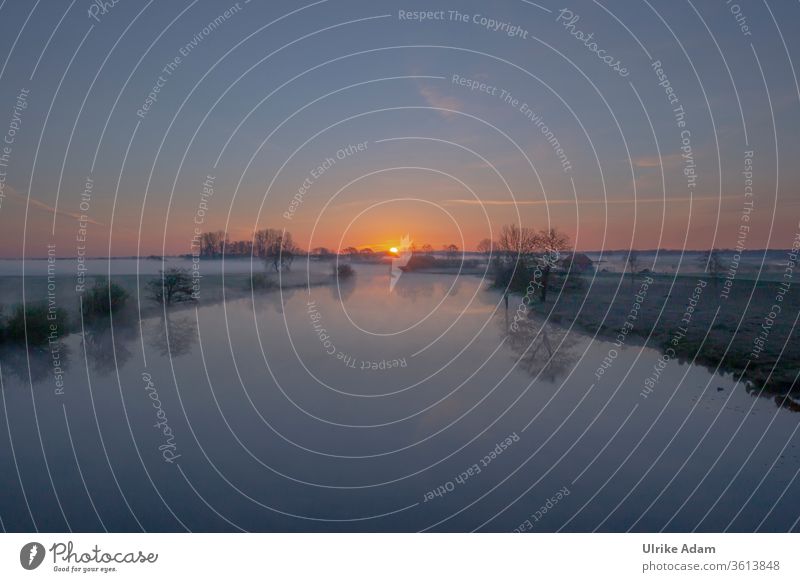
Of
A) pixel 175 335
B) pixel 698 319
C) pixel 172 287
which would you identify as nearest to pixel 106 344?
pixel 175 335

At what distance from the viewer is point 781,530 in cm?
760

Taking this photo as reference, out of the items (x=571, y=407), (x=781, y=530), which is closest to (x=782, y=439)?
(x=781, y=530)

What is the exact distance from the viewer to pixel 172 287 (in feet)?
42.1

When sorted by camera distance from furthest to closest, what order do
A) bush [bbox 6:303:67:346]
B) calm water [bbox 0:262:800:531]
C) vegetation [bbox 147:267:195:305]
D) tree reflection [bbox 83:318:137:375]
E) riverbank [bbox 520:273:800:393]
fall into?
vegetation [bbox 147:267:195:305] < bush [bbox 6:303:67:346] < riverbank [bbox 520:273:800:393] < tree reflection [bbox 83:318:137:375] < calm water [bbox 0:262:800:531]

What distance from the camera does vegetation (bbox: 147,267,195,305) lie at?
12594mm

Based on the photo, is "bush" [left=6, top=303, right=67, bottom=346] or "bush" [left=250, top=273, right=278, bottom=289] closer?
"bush" [left=6, top=303, right=67, bottom=346]

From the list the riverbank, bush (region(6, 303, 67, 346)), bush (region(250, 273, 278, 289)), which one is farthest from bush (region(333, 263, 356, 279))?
bush (region(6, 303, 67, 346))

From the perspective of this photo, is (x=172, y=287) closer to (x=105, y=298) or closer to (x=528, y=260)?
(x=105, y=298)

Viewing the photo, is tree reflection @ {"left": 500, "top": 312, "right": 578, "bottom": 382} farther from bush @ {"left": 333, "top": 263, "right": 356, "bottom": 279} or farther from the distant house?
bush @ {"left": 333, "top": 263, "right": 356, "bottom": 279}

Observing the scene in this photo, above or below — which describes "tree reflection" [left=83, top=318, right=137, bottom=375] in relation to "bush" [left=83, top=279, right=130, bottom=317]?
below

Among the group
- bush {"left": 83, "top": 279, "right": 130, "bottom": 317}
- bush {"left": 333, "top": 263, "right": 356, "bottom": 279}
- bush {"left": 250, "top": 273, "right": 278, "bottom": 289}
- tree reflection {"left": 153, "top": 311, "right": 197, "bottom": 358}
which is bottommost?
tree reflection {"left": 153, "top": 311, "right": 197, "bottom": 358}

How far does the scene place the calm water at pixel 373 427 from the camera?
7.99 m

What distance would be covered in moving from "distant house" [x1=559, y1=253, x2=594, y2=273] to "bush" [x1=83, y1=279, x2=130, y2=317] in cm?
936

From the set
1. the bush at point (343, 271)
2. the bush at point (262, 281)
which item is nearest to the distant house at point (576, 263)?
the bush at point (343, 271)
